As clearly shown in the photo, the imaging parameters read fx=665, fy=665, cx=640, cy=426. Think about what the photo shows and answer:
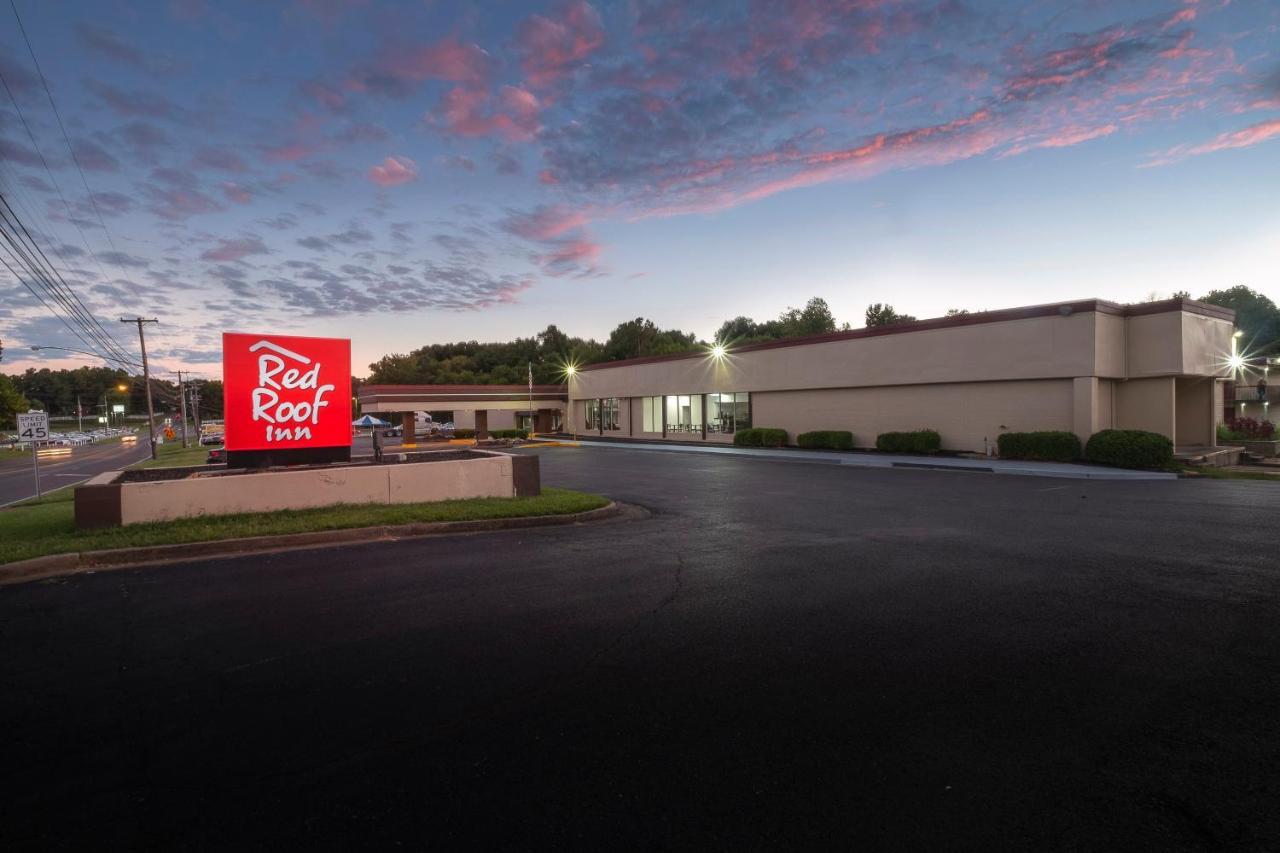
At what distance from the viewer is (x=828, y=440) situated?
2947 centimetres

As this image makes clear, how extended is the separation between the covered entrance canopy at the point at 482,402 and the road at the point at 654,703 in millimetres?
40175

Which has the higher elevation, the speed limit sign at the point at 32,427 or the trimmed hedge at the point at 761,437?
the speed limit sign at the point at 32,427

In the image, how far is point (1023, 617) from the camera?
6.09 meters

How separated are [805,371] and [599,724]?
28988 millimetres

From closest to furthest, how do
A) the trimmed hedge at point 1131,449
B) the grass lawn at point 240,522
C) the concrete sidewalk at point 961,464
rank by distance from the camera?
the grass lawn at point 240,522, the concrete sidewalk at point 961,464, the trimmed hedge at point 1131,449

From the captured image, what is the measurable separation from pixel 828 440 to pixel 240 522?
2390 cm

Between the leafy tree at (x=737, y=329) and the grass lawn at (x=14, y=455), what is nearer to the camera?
the grass lawn at (x=14, y=455)

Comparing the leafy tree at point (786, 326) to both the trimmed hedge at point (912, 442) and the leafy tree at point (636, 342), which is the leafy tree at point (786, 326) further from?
the trimmed hedge at point (912, 442)

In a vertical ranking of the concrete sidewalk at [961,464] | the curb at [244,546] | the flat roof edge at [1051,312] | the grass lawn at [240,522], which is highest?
the flat roof edge at [1051,312]

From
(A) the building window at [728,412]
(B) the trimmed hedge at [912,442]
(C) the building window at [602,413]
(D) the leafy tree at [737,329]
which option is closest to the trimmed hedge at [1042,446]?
(B) the trimmed hedge at [912,442]

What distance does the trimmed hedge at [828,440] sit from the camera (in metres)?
29.0

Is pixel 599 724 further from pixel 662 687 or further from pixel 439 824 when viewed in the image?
pixel 439 824

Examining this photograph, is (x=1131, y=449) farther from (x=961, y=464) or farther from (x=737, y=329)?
(x=737, y=329)

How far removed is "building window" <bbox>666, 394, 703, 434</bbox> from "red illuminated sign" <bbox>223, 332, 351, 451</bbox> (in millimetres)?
26867
